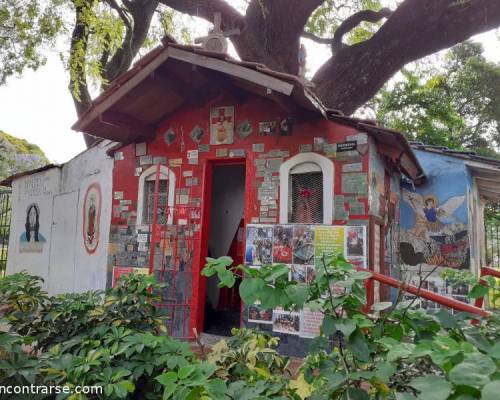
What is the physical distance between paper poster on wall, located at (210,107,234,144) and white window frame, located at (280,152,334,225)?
3.23ft

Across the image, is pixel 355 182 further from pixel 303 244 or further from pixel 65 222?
pixel 65 222

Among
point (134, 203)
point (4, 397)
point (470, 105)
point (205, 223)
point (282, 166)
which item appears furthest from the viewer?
point (470, 105)

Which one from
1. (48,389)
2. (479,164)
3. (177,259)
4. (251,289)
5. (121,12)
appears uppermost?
(121,12)

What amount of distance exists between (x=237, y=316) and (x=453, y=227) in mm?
3855

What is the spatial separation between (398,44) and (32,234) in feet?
27.0

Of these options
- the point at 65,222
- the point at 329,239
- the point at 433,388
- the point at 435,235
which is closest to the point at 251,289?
the point at 433,388

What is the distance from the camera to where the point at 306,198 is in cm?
534

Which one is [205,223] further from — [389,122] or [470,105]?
[470,105]

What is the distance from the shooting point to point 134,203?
6.37 m

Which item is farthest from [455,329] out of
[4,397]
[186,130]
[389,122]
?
[389,122]

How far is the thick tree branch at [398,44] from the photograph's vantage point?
274 inches

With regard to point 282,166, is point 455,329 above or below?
below

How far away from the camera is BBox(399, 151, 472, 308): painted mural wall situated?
6625mm

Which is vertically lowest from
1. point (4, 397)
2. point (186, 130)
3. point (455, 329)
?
point (4, 397)
